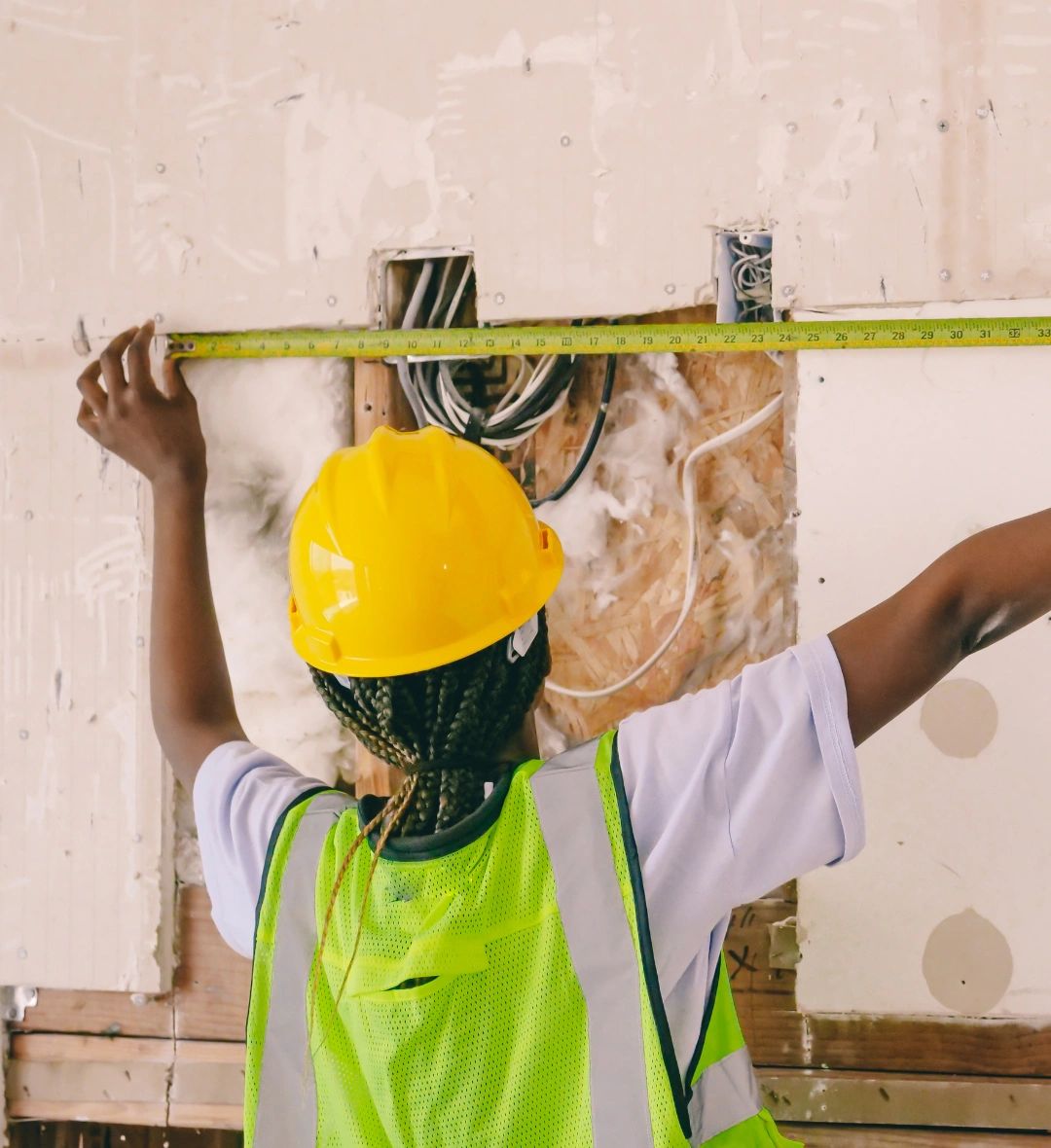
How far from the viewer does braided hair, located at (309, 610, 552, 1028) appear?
47.7 inches

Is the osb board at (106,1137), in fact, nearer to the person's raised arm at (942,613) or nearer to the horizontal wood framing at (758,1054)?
the horizontal wood framing at (758,1054)

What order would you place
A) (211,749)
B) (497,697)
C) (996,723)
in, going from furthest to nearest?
(996,723) < (211,749) < (497,697)

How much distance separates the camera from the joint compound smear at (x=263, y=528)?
2.07 meters

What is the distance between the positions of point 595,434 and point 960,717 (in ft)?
2.51

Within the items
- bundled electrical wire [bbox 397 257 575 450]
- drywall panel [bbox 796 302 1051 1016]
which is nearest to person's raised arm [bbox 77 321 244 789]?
bundled electrical wire [bbox 397 257 575 450]

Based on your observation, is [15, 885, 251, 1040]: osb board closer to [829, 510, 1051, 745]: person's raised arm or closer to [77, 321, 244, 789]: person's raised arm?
[77, 321, 244, 789]: person's raised arm

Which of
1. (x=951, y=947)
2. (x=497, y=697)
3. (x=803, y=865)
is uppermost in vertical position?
(x=497, y=697)

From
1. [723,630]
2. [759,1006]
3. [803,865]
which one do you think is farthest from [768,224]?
[759,1006]

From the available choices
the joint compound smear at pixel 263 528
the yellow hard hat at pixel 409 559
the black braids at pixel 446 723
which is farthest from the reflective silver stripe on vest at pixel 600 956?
the joint compound smear at pixel 263 528

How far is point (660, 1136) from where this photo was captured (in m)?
1.10

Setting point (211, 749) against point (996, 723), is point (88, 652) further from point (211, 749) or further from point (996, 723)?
point (996, 723)

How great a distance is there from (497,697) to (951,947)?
1.00 m

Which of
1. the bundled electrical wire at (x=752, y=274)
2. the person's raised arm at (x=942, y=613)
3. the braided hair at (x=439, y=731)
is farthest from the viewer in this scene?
the bundled electrical wire at (x=752, y=274)

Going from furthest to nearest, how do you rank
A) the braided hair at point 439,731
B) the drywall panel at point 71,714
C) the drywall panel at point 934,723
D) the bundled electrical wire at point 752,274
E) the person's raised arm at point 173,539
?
the drywall panel at point 71,714
the bundled electrical wire at point 752,274
the drywall panel at point 934,723
the person's raised arm at point 173,539
the braided hair at point 439,731
